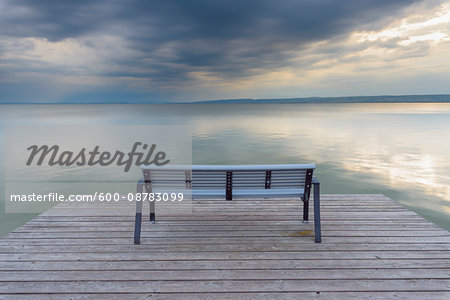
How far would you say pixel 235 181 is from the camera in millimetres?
3473

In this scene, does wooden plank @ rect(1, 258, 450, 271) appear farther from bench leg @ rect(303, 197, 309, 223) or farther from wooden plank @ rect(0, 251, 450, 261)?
bench leg @ rect(303, 197, 309, 223)

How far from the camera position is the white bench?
3.34m

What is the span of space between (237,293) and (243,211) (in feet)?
6.50

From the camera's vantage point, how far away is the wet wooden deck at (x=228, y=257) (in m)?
2.56

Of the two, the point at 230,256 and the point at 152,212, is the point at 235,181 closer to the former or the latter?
the point at 230,256

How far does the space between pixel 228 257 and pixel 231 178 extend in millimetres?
875

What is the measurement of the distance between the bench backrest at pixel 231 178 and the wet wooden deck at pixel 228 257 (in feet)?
1.96

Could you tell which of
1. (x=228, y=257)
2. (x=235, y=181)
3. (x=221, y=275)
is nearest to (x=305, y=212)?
(x=235, y=181)

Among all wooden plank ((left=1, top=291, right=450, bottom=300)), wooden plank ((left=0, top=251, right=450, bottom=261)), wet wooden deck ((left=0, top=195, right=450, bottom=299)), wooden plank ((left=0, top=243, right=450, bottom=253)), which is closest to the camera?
wooden plank ((left=1, top=291, right=450, bottom=300))

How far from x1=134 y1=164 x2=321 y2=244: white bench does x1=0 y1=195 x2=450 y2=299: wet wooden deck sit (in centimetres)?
40

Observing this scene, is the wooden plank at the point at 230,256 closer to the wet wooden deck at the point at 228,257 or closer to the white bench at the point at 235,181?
the wet wooden deck at the point at 228,257

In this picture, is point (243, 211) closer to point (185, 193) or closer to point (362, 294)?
point (185, 193)

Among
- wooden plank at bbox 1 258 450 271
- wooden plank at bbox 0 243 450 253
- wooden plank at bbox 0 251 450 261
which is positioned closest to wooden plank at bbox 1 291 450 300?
wooden plank at bbox 1 258 450 271

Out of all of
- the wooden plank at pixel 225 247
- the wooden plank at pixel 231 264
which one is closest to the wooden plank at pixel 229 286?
the wooden plank at pixel 231 264
